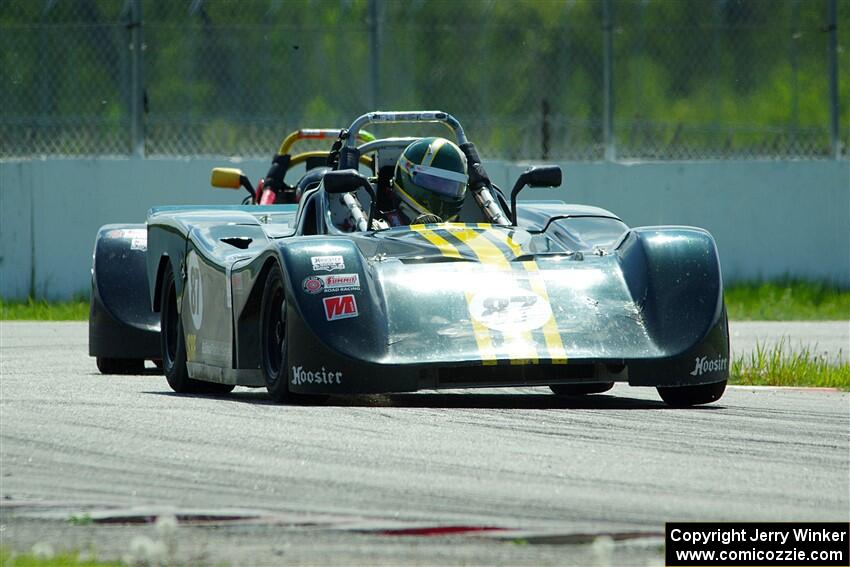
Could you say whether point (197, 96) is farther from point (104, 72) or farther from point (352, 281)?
point (352, 281)

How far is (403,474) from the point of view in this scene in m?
5.39

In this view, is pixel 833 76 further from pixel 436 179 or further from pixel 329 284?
pixel 329 284

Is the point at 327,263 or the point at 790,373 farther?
the point at 790,373

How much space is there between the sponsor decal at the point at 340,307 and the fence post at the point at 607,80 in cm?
950

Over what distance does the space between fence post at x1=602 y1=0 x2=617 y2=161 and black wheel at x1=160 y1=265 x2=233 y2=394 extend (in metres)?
7.41

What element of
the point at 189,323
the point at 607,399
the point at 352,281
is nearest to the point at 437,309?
the point at 352,281

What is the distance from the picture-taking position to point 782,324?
15.1 m

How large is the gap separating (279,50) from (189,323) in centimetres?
779

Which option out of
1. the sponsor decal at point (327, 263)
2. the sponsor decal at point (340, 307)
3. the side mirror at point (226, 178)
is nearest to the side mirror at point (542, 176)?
the sponsor decal at point (327, 263)

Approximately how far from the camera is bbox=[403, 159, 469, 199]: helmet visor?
893cm

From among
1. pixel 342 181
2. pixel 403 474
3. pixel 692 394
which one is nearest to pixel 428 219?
pixel 342 181

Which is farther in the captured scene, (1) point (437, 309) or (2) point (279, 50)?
(2) point (279, 50)

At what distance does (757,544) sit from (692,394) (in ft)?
12.2

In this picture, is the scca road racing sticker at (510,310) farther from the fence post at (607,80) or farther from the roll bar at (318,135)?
the fence post at (607,80)
